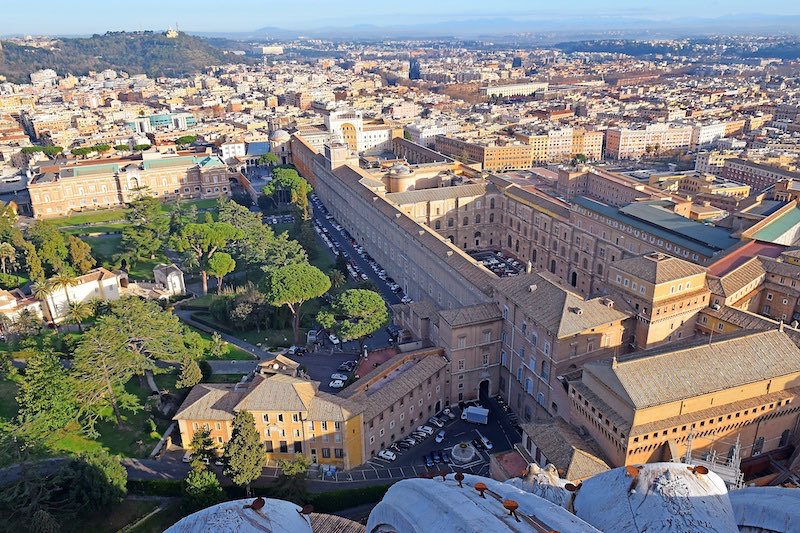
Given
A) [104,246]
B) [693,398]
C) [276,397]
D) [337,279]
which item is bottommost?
[104,246]

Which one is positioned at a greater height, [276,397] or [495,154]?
[495,154]

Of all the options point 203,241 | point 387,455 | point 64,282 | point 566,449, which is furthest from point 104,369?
point 566,449

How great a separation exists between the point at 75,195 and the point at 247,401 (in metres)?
91.5

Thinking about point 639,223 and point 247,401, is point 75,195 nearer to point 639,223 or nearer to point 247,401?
point 247,401

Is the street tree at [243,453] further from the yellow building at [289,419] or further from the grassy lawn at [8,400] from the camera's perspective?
the grassy lawn at [8,400]

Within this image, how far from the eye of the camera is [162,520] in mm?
42719

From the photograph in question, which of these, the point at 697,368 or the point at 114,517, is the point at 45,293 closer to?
the point at 114,517

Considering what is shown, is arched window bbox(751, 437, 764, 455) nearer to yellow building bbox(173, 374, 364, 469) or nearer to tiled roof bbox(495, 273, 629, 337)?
tiled roof bbox(495, 273, 629, 337)

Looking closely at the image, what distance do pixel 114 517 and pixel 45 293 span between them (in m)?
35.2

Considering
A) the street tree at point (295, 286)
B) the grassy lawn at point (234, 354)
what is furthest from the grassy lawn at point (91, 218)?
the street tree at point (295, 286)

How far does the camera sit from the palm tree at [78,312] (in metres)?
64.1

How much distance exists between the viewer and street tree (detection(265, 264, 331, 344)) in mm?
63656

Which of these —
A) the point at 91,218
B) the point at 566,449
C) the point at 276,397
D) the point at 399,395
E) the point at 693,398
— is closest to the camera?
the point at 693,398

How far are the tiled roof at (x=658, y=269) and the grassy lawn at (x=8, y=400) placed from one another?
182ft
